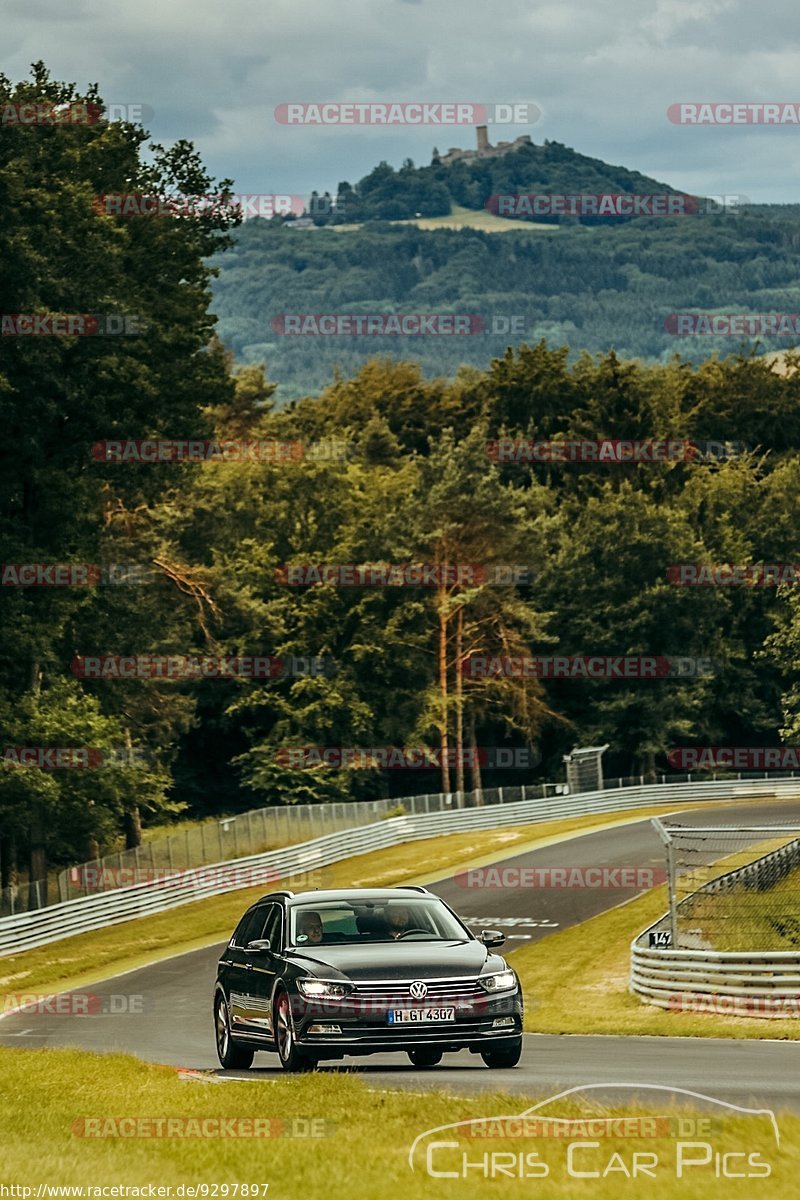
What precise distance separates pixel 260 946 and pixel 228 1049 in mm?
1433

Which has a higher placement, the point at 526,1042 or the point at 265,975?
the point at 265,975

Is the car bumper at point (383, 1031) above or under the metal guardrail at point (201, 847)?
above

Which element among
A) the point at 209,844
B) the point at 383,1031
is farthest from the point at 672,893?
the point at 209,844

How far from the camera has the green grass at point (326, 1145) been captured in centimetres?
863

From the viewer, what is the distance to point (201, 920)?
4772cm

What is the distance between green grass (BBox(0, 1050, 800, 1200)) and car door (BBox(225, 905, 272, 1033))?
2195mm

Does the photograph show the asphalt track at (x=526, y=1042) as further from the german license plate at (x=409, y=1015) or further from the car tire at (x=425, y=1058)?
the german license plate at (x=409, y=1015)

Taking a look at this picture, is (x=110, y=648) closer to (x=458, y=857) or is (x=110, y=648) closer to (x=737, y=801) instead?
(x=458, y=857)

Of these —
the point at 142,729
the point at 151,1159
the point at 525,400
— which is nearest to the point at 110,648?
the point at 142,729

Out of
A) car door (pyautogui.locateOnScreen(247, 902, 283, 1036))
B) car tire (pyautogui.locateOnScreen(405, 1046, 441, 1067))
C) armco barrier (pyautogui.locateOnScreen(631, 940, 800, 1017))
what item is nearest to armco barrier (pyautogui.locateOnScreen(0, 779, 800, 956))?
armco barrier (pyautogui.locateOnScreen(631, 940, 800, 1017))

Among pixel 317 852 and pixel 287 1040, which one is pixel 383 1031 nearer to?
pixel 287 1040

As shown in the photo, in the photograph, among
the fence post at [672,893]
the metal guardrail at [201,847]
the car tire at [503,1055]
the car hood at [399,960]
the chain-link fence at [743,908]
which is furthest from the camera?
the metal guardrail at [201,847]

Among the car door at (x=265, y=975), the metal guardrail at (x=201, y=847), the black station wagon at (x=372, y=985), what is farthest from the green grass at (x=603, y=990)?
the metal guardrail at (x=201, y=847)

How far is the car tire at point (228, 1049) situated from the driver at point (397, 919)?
1959 mm
